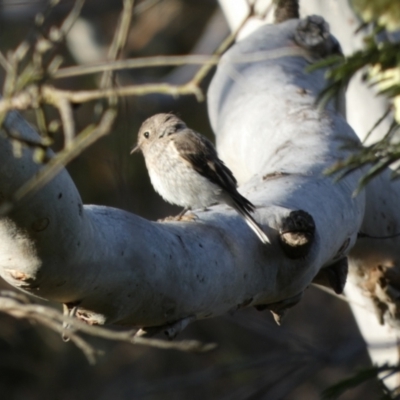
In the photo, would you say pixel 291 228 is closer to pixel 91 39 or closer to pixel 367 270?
pixel 367 270

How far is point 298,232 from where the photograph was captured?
2.56 m

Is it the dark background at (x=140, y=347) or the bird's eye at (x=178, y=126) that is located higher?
the bird's eye at (x=178, y=126)

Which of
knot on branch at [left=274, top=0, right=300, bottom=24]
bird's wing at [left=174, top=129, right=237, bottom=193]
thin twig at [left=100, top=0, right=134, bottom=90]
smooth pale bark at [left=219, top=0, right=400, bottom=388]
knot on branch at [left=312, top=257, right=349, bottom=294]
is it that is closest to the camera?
thin twig at [left=100, top=0, right=134, bottom=90]

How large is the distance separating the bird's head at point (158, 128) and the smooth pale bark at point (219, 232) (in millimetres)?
569

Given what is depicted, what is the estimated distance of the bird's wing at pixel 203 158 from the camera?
3.76m

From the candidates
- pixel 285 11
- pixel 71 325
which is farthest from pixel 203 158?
pixel 71 325

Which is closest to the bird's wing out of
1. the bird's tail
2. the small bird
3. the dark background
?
the small bird

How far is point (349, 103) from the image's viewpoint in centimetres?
449

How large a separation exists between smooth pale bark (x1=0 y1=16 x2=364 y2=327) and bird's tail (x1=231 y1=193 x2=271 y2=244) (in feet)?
0.09

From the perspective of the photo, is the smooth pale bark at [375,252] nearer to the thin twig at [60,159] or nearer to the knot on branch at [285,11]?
the knot on branch at [285,11]

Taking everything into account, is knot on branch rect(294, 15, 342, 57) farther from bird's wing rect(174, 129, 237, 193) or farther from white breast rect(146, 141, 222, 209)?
white breast rect(146, 141, 222, 209)

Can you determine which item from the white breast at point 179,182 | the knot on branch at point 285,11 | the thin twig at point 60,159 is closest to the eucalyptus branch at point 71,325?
the thin twig at point 60,159

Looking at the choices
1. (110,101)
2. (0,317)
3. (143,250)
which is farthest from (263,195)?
(0,317)

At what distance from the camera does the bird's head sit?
443cm
